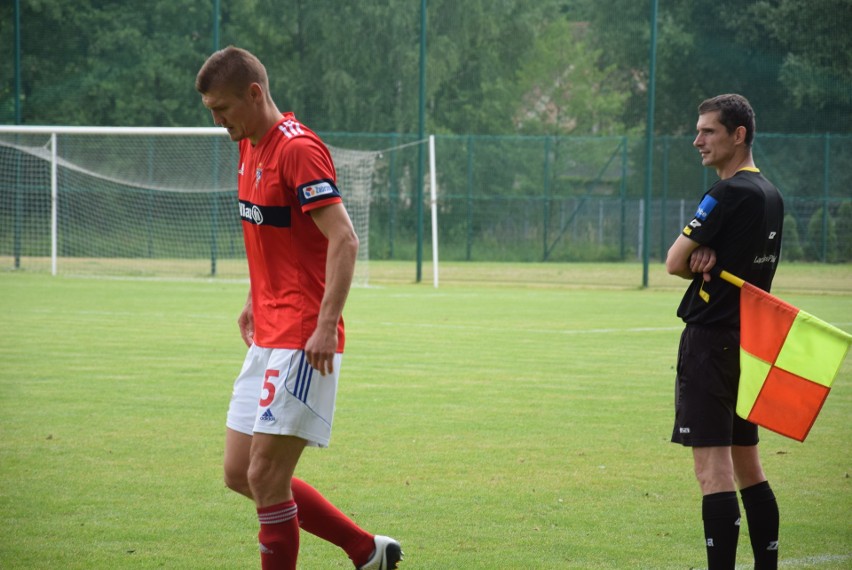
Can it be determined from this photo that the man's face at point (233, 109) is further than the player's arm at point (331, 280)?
Yes

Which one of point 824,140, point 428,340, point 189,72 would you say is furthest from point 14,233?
point 824,140

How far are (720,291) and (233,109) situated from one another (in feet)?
6.74

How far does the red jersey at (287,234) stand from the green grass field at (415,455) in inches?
53.8

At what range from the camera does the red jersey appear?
4.32 meters

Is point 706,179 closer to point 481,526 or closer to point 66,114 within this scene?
point 66,114

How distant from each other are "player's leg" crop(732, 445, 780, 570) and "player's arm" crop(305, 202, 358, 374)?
189cm

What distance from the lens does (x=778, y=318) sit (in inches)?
181

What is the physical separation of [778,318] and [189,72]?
3203cm

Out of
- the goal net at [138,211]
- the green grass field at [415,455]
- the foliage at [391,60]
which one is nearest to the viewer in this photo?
the green grass field at [415,455]

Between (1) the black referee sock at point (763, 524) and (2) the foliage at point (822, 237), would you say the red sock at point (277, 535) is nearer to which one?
(1) the black referee sock at point (763, 524)

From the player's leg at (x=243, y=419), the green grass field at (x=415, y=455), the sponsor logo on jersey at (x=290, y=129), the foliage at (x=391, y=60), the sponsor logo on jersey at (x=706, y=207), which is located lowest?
the green grass field at (x=415, y=455)

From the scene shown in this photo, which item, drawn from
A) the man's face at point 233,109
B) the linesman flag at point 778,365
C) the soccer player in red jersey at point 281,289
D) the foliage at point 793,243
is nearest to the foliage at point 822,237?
the foliage at point 793,243

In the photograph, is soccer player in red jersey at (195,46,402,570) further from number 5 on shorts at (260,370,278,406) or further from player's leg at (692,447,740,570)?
player's leg at (692,447,740,570)

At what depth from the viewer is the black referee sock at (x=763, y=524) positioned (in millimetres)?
4844
